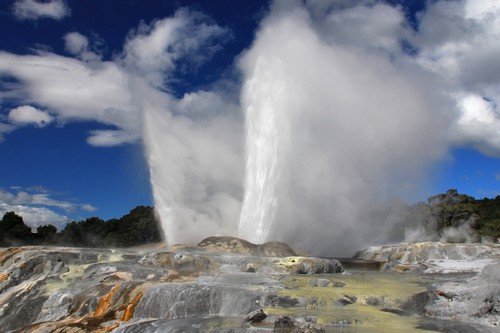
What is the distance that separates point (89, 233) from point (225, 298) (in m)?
49.2

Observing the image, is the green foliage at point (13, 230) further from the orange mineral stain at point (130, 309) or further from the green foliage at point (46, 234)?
the orange mineral stain at point (130, 309)

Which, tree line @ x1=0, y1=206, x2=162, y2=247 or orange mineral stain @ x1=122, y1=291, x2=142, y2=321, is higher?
tree line @ x1=0, y1=206, x2=162, y2=247

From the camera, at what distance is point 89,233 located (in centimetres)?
5947

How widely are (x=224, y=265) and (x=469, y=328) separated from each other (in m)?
11.6

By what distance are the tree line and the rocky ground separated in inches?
1319

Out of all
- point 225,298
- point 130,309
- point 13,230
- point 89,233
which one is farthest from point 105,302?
point 89,233

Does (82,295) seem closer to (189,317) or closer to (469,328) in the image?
(189,317)

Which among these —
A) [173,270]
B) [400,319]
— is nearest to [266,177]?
[173,270]

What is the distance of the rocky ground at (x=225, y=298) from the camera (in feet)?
41.3

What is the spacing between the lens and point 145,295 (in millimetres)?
15211

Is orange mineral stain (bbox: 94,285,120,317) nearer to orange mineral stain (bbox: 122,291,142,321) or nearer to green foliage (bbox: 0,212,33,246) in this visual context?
orange mineral stain (bbox: 122,291,142,321)

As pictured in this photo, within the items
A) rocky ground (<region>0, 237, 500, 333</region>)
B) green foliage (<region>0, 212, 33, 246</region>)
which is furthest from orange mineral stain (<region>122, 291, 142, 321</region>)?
green foliage (<region>0, 212, 33, 246</region>)

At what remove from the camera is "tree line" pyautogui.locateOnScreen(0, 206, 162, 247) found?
55059 millimetres

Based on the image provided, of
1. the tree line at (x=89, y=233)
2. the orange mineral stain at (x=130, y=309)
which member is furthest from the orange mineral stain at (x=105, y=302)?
the tree line at (x=89, y=233)
